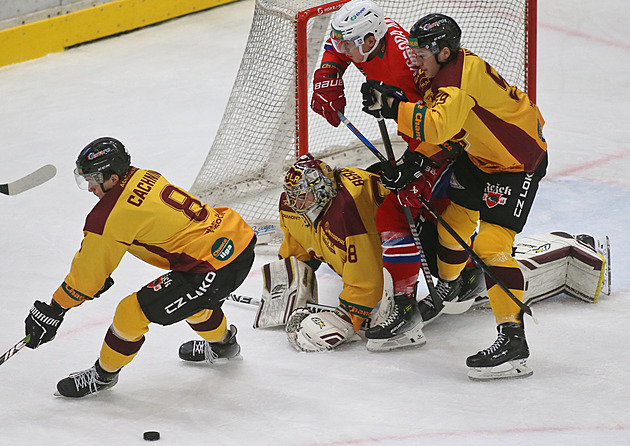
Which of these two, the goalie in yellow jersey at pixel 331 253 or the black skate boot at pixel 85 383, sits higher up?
the goalie in yellow jersey at pixel 331 253

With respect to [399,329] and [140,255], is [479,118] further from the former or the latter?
[140,255]

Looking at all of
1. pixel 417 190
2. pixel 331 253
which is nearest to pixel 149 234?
pixel 331 253

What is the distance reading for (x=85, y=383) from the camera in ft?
11.5

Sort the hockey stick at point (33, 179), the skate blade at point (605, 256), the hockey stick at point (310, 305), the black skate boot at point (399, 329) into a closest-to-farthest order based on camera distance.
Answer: the hockey stick at point (33, 179) < the black skate boot at point (399, 329) < the hockey stick at point (310, 305) < the skate blade at point (605, 256)

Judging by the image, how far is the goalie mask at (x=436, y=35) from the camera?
3461 millimetres

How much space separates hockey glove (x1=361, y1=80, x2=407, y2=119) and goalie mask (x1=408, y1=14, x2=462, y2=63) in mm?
192

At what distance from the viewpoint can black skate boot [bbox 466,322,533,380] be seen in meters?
3.59

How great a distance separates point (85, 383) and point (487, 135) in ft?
5.36

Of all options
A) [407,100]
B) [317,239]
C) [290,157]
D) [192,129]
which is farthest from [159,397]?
[192,129]

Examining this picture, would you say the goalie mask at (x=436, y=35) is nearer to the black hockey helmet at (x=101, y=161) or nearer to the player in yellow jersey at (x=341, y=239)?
the player in yellow jersey at (x=341, y=239)

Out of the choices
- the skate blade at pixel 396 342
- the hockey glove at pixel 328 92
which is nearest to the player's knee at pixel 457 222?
the skate blade at pixel 396 342

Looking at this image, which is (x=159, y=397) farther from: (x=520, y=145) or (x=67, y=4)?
(x=67, y=4)

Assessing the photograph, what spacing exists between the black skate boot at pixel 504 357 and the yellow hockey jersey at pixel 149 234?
3.05 feet

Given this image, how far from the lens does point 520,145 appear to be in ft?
11.8
